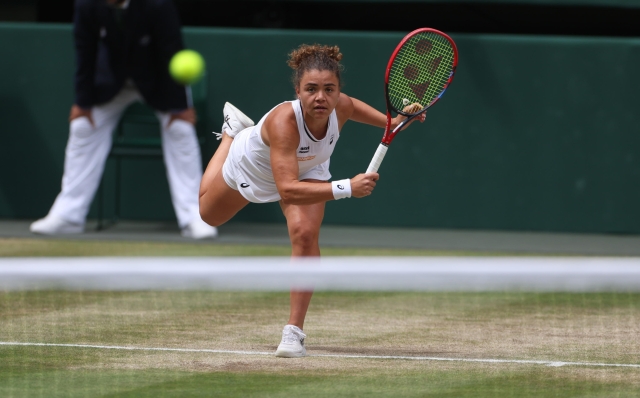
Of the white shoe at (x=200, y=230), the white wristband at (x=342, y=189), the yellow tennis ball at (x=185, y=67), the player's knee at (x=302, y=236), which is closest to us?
the white wristband at (x=342, y=189)

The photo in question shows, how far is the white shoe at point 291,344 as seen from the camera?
14.9ft

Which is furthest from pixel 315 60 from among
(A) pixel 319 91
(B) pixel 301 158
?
(B) pixel 301 158

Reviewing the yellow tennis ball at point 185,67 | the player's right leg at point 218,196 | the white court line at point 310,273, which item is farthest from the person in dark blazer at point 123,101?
the white court line at point 310,273

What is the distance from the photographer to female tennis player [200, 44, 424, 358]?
4.50 metres

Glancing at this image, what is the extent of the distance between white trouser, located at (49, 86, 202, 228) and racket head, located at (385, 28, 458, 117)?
3.81m

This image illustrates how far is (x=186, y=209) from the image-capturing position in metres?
8.72

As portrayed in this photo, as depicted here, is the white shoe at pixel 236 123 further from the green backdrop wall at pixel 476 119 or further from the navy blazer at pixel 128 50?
the green backdrop wall at pixel 476 119

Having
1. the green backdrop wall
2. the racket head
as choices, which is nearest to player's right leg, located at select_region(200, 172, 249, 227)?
the racket head

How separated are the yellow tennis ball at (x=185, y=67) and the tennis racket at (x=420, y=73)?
345 cm

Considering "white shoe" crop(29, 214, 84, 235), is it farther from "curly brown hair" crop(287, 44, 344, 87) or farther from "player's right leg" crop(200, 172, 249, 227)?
"curly brown hair" crop(287, 44, 344, 87)

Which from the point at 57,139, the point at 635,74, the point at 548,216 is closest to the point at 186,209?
the point at 57,139

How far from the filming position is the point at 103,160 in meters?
8.78

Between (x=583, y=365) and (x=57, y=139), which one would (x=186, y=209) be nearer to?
(x=57, y=139)

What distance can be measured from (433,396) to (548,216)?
558 centimetres
